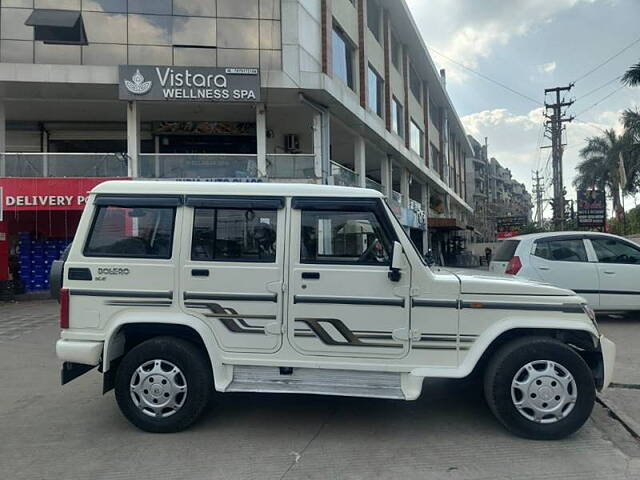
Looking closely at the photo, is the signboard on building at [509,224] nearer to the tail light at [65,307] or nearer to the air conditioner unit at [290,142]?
the air conditioner unit at [290,142]

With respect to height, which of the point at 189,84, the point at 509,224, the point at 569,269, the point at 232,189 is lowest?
the point at 569,269

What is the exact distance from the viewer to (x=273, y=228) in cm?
416

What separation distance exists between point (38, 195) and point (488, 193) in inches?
3472

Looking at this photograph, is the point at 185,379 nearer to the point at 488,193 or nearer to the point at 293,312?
the point at 293,312

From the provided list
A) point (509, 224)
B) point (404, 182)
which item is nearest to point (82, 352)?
point (404, 182)

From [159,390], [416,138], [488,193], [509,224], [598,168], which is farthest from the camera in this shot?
[488,193]

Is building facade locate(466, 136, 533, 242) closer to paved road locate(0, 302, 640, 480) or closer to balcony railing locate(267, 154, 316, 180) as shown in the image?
balcony railing locate(267, 154, 316, 180)

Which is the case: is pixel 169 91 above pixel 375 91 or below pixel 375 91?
below

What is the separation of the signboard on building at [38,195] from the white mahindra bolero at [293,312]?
1274 centimetres

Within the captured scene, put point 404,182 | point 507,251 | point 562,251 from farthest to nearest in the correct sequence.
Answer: point 404,182 < point 507,251 < point 562,251

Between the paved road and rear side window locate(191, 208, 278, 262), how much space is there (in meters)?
1.53

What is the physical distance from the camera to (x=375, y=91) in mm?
23797

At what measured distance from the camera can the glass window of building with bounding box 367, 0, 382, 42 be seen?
23.8 m

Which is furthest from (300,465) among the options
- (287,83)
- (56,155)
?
(56,155)
